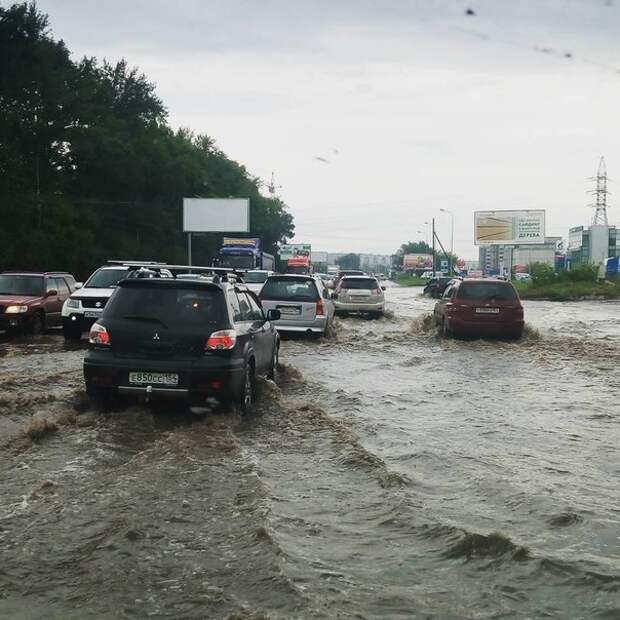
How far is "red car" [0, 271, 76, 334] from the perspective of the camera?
1955 cm

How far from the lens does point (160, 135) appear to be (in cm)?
6712

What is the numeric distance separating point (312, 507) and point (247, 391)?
3.63 metres

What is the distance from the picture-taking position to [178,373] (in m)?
8.79

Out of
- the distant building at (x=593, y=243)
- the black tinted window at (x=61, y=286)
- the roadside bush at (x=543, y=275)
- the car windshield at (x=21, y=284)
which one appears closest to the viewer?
the car windshield at (x=21, y=284)

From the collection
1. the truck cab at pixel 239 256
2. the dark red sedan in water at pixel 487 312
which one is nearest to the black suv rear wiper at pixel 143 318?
the dark red sedan in water at pixel 487 312

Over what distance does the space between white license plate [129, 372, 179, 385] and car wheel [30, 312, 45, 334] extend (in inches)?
471

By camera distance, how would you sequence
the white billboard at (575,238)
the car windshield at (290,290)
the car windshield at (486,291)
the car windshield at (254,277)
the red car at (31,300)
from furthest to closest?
the white billboard at (575,238) → the car windshield at (254,277) → the car windshield at (486,291) → the car windshield at (290,290) → the red car at (31,300)

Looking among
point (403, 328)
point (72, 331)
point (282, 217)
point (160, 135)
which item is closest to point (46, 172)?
point (160, 135)

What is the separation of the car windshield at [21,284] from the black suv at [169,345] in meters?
12.5

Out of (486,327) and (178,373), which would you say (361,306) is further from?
(178,373)

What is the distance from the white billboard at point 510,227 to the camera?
85938mm

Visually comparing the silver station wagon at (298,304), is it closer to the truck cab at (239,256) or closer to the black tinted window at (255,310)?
the black tinted window at (255,310)

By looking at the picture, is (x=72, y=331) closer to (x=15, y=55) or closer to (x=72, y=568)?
(x=72, y=568)

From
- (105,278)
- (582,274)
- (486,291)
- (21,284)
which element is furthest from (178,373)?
(582,274)
